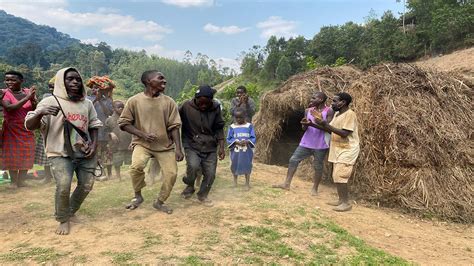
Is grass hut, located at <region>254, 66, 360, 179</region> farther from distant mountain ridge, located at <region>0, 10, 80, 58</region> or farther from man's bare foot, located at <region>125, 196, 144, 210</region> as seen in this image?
distant mountain ridge, located at <region>0, 10, 80, 58</region>

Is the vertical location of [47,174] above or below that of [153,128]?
below

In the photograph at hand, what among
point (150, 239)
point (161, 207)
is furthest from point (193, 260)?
point (161, 207)

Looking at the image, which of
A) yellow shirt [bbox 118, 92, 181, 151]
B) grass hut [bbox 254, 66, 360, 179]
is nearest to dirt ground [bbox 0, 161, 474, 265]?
yellow shirt [bbox 118, 92, 181, 151]

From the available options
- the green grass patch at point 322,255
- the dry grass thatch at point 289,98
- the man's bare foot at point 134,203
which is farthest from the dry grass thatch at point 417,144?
the man's bare foot at point 134,203

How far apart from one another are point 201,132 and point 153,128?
73 cm

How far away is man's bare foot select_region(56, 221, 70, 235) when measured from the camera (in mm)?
3820

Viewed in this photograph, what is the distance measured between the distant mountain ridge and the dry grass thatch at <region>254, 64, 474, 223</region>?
142m

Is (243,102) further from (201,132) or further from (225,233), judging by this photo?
(225,233)

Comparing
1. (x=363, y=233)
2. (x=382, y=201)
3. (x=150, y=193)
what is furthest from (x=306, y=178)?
(x=150, y=193)

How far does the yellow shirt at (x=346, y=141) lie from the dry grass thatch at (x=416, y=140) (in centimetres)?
121

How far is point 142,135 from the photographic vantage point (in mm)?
4312

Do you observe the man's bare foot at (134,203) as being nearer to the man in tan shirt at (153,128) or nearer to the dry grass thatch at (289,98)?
the man in tan shirt at (153,128)

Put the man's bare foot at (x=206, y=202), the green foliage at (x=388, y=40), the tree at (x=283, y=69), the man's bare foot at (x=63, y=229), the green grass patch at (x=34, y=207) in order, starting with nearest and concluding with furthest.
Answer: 1. the man's bare foot at (x=63, y=229)
2. the green grass patch at (x=34, y=207)
3. the man's bare foot at (x=206, y=202)
4. the green foliage at (x=388, y=40)
5. the tree at (x=283, y=69)

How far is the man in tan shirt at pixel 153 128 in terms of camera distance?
4395 millimetres
